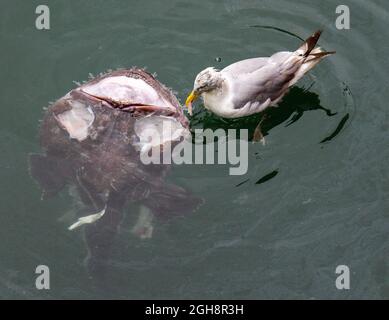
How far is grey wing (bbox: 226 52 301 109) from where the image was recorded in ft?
26.8

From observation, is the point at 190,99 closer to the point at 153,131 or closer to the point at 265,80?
the point at 265,80

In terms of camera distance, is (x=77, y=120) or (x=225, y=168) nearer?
(x=77, y=120)

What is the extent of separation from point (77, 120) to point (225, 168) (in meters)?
1.95

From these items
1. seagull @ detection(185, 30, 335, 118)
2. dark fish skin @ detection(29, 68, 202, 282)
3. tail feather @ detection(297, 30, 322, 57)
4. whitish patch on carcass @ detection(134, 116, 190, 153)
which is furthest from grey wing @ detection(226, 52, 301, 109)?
whitish patch on carcass @ detection(134, 116, 190, 153)

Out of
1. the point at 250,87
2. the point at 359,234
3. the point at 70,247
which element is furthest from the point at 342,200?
A: the point at 70,247

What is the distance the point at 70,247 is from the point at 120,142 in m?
1.38

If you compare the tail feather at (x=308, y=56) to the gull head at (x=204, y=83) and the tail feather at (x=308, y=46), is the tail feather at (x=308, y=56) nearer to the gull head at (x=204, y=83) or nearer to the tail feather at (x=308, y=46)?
the tail feather at (x=308, y=46)

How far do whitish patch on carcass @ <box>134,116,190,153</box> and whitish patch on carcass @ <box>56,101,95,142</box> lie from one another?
0.55 metres

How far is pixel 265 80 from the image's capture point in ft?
26.9

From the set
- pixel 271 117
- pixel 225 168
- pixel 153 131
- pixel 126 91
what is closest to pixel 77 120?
pixel 126 91

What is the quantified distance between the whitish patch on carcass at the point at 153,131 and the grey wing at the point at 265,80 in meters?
1.36

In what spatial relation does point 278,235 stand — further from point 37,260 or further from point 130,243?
point 37,260

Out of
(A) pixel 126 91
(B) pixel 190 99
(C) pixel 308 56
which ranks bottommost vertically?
(A) pixel 126 91

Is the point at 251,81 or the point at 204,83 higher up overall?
the point at 251,81
